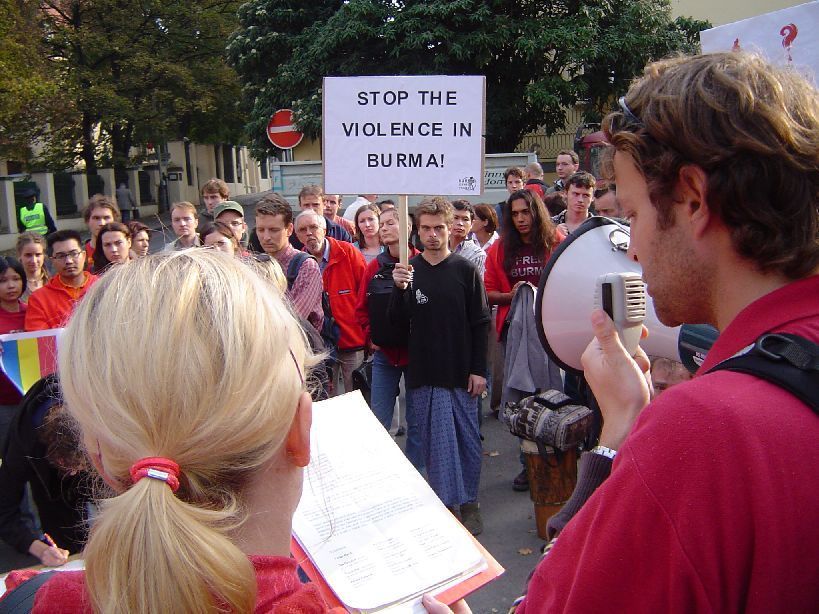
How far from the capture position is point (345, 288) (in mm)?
5668

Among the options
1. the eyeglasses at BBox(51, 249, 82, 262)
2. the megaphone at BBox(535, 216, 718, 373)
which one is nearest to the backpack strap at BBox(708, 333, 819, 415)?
the megaphone at BBox(535, 216, 718, 373)

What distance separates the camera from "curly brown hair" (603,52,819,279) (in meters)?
1.11

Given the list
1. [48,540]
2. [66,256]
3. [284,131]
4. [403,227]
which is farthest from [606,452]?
[284,131]

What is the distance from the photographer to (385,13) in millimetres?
19688

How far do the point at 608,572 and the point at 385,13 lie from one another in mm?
20296

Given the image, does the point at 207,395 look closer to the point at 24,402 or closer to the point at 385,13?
the point at 24,402

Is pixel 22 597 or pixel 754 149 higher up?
pixel 754 149

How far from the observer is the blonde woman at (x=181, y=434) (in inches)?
38.0

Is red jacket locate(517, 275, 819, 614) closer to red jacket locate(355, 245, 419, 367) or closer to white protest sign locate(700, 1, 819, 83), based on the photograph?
white protest sign locate(700, 1, 819, 83)

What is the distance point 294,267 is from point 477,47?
51.6 feet

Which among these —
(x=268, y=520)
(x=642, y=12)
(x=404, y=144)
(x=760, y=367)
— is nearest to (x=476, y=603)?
(x=404, y=144)

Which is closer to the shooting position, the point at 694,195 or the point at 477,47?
the point at 694,195

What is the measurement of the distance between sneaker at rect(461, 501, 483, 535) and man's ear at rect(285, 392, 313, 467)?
3.54 metres

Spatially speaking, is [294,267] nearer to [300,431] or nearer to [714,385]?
[300,431]
